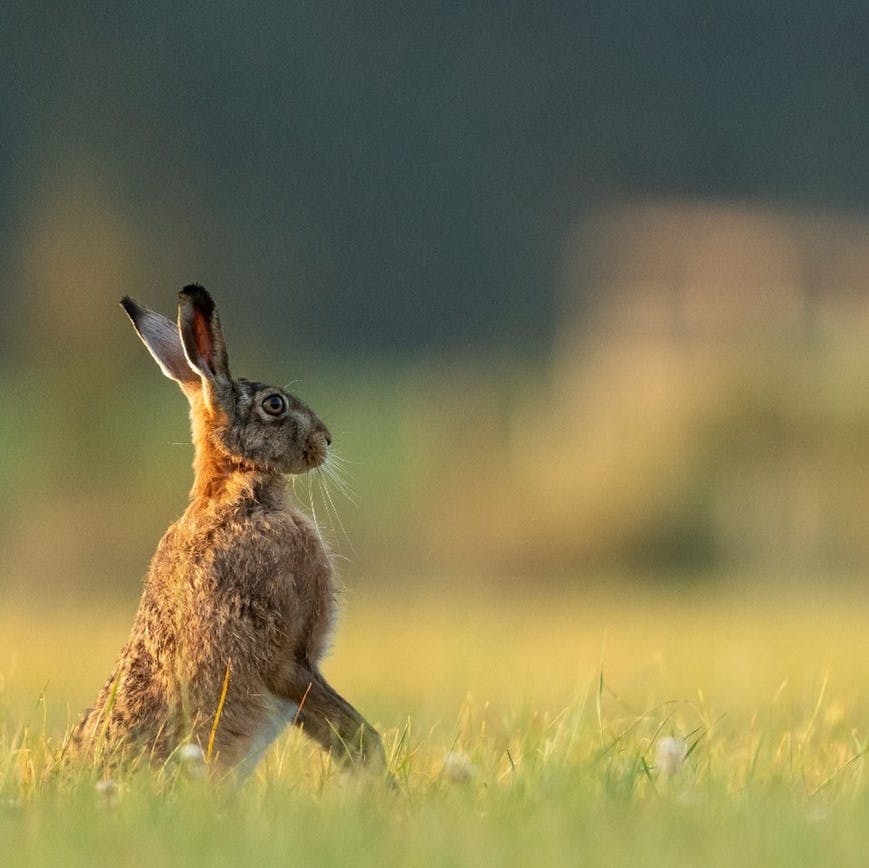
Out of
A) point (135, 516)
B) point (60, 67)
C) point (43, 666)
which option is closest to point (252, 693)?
point (43, 666)

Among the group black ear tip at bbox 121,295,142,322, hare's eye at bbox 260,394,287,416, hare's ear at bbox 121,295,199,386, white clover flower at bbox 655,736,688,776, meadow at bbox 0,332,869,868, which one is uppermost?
black ear tip at bbox 121,295,142,322

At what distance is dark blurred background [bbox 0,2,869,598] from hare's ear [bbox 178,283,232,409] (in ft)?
20.4

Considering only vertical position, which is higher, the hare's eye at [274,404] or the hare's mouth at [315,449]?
the hare's eye at [274,404]

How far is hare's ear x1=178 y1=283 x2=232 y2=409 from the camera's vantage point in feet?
19.8

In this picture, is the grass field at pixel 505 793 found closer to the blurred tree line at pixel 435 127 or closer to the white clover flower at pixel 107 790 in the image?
the white clover flower at pixel 107 790

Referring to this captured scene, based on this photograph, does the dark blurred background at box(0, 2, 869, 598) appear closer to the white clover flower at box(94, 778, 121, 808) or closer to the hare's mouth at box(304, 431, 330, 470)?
the hare's mouth at box(304, 431, 330, 470)

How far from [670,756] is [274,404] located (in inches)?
66.2

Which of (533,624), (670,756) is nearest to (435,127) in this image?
(533,624)

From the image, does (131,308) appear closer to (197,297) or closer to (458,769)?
(197,297)

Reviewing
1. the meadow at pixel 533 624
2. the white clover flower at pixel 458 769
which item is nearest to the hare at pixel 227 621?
the meadow at pixel 533 624

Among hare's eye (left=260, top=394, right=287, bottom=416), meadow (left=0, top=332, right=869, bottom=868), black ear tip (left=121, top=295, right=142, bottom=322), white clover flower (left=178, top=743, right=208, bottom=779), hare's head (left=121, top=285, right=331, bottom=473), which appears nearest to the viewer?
meadow (left=0, top=332, right=869, bottom=868)

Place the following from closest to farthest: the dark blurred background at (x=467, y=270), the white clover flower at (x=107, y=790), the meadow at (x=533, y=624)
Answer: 1. the meadow at (x=533, y=624)
2. the white clover flower at (x=107, y=790)
3. the dark blurred background at (x=467, y=270)

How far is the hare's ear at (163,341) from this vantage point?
20.8ft

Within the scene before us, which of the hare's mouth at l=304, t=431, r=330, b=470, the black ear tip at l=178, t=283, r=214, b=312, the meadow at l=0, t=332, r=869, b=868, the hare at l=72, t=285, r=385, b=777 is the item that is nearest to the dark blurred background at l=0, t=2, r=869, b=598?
the meadow at l=0, t=332, r=869, b=868
